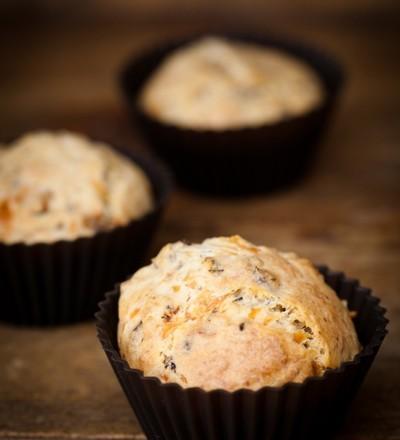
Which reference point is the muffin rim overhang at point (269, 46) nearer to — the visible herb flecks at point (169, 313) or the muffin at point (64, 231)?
the muffin at point (64, 231)

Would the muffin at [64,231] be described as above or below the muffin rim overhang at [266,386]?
below

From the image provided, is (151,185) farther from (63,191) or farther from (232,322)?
(232,322)

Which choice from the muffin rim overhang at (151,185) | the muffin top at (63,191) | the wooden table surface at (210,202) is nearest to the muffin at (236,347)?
the wooden table surface at (210,202)

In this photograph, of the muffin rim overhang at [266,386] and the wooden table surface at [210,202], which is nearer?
the muffin rim overhang at [266,386]

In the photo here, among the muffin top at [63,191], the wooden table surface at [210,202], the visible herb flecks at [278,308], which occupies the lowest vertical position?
the wooden table surface at [210,202]

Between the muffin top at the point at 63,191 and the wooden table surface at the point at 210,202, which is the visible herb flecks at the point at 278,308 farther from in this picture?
the muffin top at the point at 63,191

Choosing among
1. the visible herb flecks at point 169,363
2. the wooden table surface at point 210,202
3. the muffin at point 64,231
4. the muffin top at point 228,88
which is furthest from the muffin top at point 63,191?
the visible herb flecks at point 169,363

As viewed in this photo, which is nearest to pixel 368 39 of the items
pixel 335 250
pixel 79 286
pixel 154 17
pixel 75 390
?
pixel 154 17

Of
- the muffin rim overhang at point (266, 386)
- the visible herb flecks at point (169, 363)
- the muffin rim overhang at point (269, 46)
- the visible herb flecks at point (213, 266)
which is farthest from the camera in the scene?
the muffin rim overhang at point (269, 46)

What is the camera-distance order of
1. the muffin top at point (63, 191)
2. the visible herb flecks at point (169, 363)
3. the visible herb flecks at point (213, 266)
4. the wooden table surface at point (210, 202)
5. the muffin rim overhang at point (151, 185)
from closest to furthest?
the visible herb flecks at point (169, 363) → the visible herb flecks at point (213, 266) → the wooden table surface at point (210, 202) → the muffin rim overhang at point (151, 185) → the muffin top at point (63, 191)
